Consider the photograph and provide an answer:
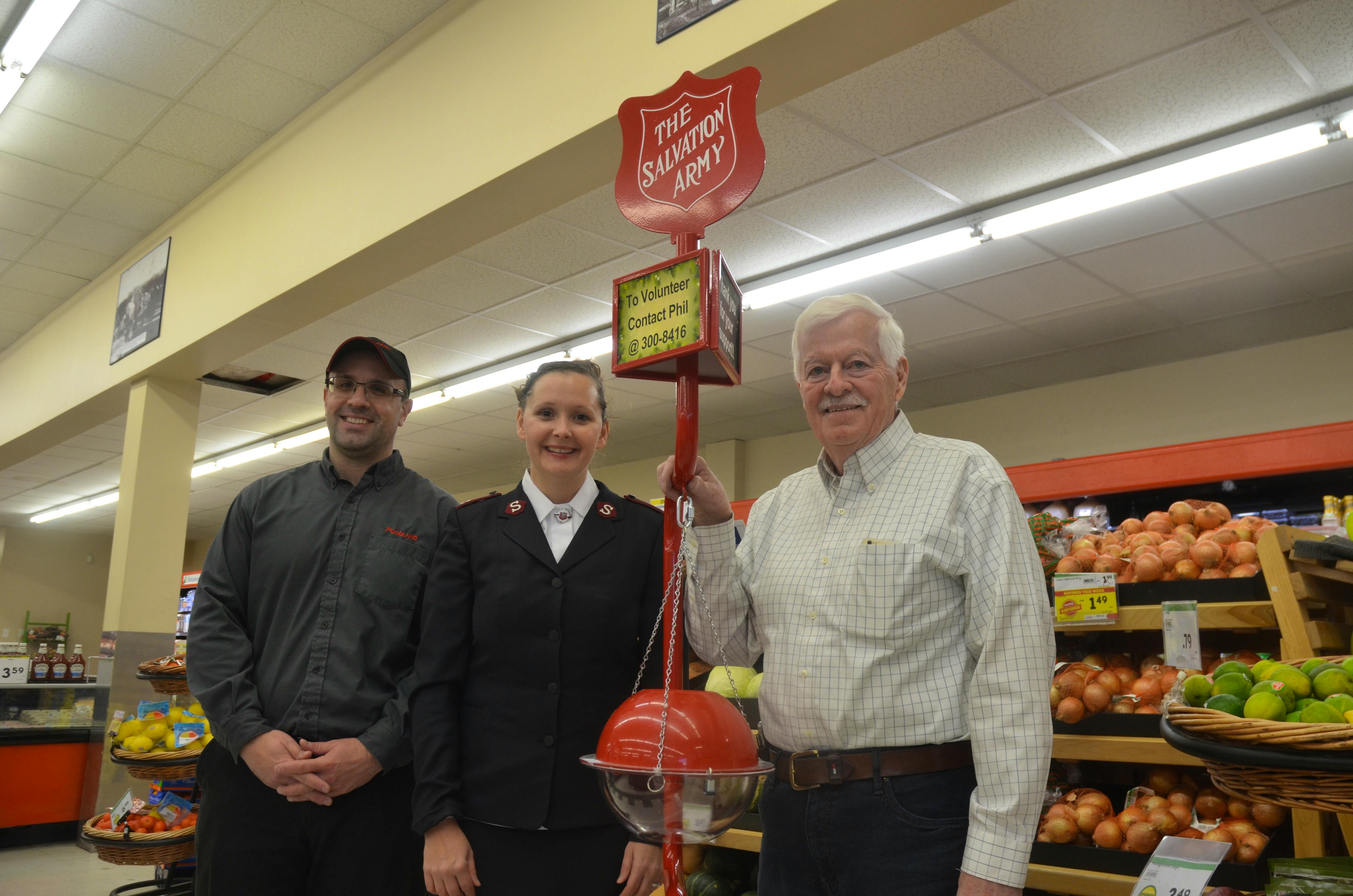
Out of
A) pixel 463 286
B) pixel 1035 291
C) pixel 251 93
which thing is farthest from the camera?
pixel 463 286

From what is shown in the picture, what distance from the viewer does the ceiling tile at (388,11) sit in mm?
4266

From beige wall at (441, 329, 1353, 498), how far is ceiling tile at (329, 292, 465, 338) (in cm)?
363

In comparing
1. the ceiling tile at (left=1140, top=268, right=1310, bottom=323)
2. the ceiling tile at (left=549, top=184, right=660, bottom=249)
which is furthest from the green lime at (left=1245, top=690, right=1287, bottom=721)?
the ceiling tile at (left=1140, top=268, right=1310, bottom=323)

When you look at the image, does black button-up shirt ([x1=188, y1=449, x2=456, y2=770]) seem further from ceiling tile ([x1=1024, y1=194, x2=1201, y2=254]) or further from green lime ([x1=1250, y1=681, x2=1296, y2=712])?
ceiling tile ([x1=1024, y1=194, x2=1201, y2=254])

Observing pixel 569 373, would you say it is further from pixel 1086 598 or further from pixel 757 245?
pixel 757 245

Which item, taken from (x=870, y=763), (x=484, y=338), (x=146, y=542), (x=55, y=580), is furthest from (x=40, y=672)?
(x=55, y=580)

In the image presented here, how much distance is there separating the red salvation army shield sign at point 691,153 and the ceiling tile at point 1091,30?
2.52 meters

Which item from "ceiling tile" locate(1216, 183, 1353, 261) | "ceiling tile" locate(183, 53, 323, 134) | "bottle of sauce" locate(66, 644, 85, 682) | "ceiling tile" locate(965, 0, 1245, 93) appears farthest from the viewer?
"bottle of sauce" locate(66, 644, 85, 682)

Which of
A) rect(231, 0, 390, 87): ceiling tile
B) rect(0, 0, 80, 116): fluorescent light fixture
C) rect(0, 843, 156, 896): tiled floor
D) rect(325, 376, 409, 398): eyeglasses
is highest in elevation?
rect(231, 0, 390, 87): ceiling tile

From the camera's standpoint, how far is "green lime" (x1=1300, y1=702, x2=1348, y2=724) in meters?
1.31

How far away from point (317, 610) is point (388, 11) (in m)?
3.31

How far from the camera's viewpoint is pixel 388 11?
14.2 ft

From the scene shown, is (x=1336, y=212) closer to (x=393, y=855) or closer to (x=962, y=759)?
(x=962, y=759)

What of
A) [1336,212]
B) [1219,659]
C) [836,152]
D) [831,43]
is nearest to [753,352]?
[836,152]
